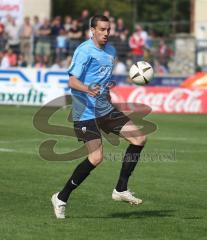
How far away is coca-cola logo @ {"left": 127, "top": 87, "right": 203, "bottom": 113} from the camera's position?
2641 cm

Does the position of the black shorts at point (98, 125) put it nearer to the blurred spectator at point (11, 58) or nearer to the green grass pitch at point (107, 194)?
the green grass pitch at point (107, 194)

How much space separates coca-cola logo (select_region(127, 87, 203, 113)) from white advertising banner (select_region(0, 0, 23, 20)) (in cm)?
774

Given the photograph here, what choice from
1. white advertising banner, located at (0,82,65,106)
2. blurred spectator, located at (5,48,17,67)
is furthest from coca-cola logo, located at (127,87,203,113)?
blurred spectator, located at (5,48,17,67)

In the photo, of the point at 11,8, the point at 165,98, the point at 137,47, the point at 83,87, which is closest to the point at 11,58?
the point at 11,8

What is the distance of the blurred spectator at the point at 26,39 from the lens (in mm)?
30391

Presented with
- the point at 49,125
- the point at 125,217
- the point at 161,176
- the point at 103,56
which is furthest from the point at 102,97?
the point at 49,125

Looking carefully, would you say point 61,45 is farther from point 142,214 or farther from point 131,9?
point 131,9

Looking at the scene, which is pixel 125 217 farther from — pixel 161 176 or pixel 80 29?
pixel 80 29

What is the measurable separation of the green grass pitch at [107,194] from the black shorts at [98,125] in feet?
3.08

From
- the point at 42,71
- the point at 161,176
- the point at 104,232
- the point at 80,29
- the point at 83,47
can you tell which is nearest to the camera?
the point at 104,232

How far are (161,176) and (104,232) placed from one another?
15.4 ft

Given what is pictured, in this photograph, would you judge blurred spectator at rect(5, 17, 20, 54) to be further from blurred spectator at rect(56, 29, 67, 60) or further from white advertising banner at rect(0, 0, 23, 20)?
blurred spectator at rect(56, 29, 67, 60)

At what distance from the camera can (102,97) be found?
9383 mm

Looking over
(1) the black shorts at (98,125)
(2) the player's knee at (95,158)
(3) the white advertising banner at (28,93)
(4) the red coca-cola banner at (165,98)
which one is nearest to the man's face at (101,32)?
(1) the black shorts at (98,125)
